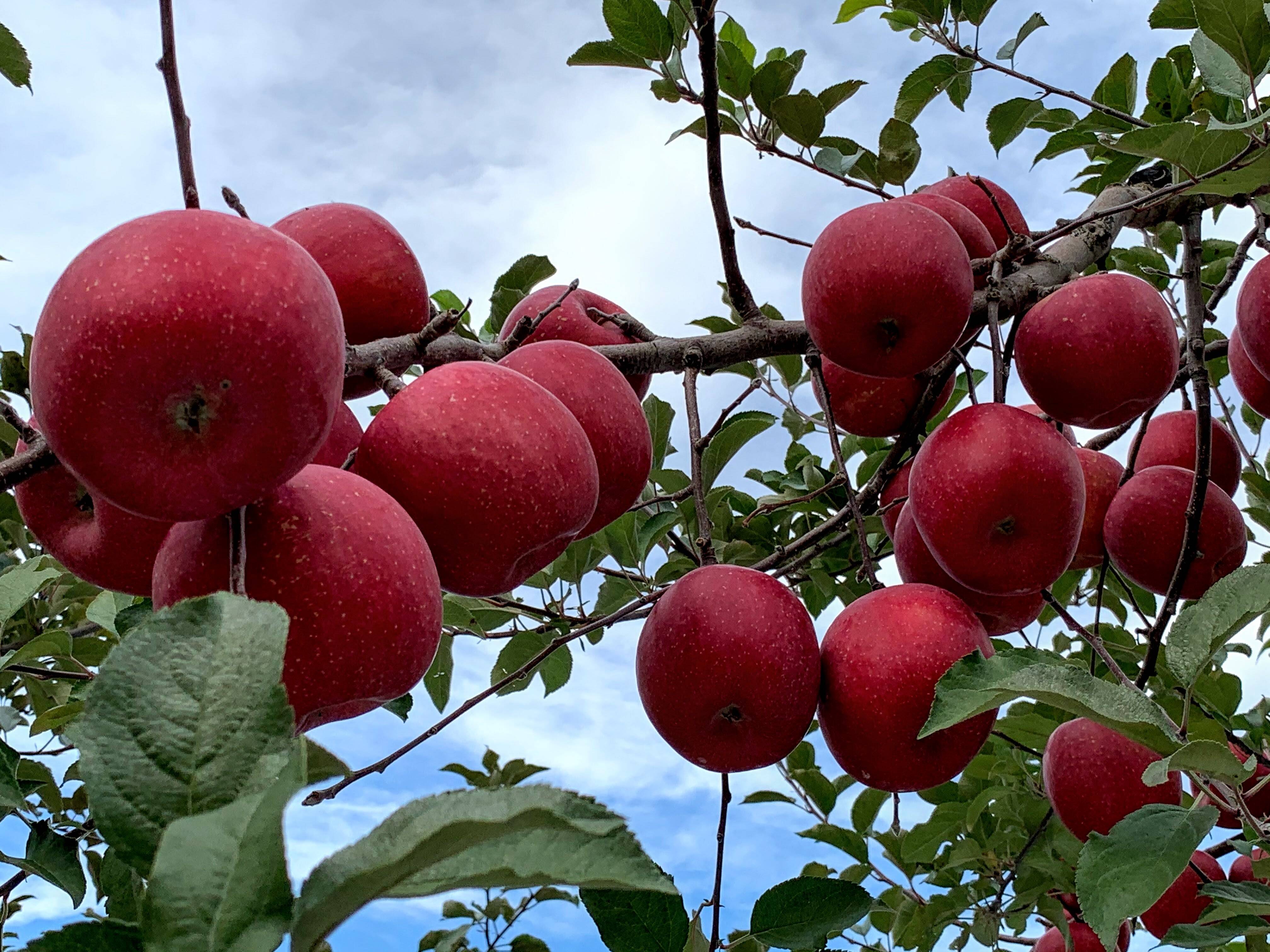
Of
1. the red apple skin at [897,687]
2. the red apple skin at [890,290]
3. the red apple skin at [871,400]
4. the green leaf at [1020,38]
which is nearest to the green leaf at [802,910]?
the red apple skin at [897,687]

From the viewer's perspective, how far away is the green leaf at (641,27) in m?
1.64

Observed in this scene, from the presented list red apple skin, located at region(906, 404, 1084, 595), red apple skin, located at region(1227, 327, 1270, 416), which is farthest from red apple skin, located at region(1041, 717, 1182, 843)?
red apple skin, located at region(1227, 327, 1270, 416)

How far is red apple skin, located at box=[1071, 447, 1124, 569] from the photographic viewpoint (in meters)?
1.84

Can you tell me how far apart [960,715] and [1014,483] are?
1.41ft

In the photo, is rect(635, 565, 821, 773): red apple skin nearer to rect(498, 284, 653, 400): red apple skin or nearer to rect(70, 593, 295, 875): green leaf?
rect(498, 284, 653, 400): red apple skin

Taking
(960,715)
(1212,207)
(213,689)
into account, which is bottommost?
(213,689)

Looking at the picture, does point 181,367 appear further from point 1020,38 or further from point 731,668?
point 1020,38

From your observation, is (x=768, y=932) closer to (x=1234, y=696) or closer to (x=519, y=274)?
(x=519, y=274)

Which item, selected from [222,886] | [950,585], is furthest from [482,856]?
[950,585]

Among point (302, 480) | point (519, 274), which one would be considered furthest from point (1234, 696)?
point (302, 480)

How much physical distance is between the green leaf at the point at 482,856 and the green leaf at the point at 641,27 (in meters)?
1.51

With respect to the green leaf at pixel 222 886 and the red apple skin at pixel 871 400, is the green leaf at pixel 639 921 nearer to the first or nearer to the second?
the green leaf at pixel 222 886

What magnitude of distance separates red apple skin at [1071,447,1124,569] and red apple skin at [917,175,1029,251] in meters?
0.43

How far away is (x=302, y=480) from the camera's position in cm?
72
